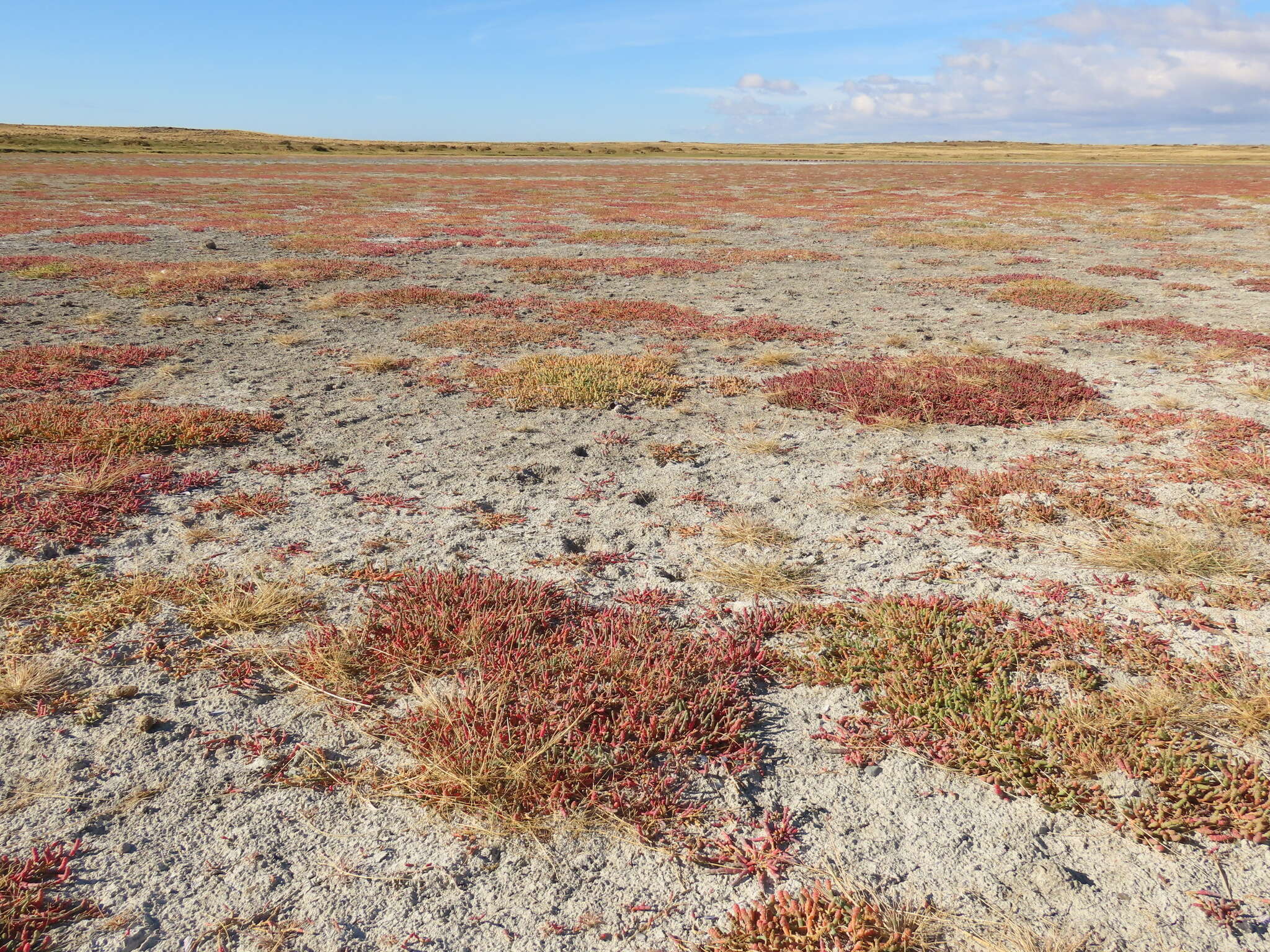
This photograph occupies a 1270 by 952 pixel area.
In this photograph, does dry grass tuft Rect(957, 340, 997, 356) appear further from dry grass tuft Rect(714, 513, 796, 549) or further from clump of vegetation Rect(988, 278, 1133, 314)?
dry grass tuft Rect(714, 513, 796, 549)

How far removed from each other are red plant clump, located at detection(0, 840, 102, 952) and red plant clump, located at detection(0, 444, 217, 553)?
3.23m

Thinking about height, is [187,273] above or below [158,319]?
above

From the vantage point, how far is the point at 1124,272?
2022 cm

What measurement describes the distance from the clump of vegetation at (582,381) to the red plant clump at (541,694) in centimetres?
495

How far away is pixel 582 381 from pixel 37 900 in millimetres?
8011

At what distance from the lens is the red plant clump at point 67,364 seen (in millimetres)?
9773

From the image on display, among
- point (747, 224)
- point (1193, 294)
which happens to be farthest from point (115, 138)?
point (1193, 294)

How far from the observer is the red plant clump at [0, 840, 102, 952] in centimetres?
278

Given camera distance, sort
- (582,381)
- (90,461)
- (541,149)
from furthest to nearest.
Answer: (541,149) → (582,381) → (90,461)

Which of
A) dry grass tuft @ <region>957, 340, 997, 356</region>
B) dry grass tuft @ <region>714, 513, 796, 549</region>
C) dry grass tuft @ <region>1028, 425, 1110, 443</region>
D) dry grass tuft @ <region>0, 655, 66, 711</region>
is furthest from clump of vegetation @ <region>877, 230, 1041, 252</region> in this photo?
dry grass tuft @ <region>0, 655, 66, 711</region>

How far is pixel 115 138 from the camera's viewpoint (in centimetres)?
12106

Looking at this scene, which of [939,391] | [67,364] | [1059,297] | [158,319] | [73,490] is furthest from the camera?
[1059,297]

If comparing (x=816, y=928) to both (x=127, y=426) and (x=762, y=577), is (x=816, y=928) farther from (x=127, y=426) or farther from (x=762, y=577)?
(x=127, y=426)

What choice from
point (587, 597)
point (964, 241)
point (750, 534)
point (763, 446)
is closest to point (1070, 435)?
point (763, 446)
